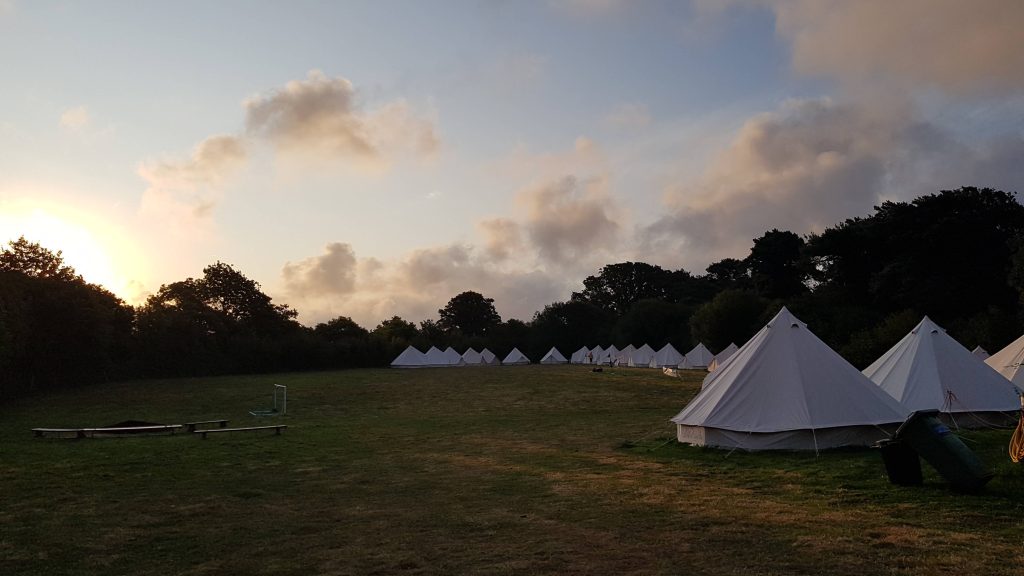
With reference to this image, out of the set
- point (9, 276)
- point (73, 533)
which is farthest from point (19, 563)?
point (9, 276)

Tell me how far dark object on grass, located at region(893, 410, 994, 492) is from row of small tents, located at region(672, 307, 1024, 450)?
4170mm

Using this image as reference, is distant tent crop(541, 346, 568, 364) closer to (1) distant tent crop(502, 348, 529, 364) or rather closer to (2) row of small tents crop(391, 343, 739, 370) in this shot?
(2) row of small tents crop(391, 343, 739, 370)

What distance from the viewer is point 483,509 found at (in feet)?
30.1

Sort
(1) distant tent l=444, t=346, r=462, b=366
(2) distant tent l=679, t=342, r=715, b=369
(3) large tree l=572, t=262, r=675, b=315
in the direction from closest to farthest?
(2) distant tent l=679, t=342, r=715, b=369 → (1) distant tent l=444, t=346, r=462, b=366 → (3) large tree l=572, t=262, r=675, b=315

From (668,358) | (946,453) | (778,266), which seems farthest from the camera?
(668,358)

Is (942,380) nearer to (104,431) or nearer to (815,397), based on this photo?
(815,397)

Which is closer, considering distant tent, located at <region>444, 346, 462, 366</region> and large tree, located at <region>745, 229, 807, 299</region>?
large tree, located at <region>745, 229, 807, 299</region>

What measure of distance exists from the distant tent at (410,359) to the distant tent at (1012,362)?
58.1 meters

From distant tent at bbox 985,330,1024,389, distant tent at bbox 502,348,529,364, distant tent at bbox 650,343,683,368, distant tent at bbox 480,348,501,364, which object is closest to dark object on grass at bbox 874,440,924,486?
distant tent at bbox 985,330,1024,389

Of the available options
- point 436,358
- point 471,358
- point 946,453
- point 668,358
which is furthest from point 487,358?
point 946,453

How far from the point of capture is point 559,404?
99.4 feet

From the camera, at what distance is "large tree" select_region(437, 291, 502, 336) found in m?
119

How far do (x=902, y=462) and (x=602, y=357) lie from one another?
7326cm

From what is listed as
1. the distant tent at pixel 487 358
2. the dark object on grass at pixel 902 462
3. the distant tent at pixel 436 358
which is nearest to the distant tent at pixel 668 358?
the distant tent at pixel 436 358
